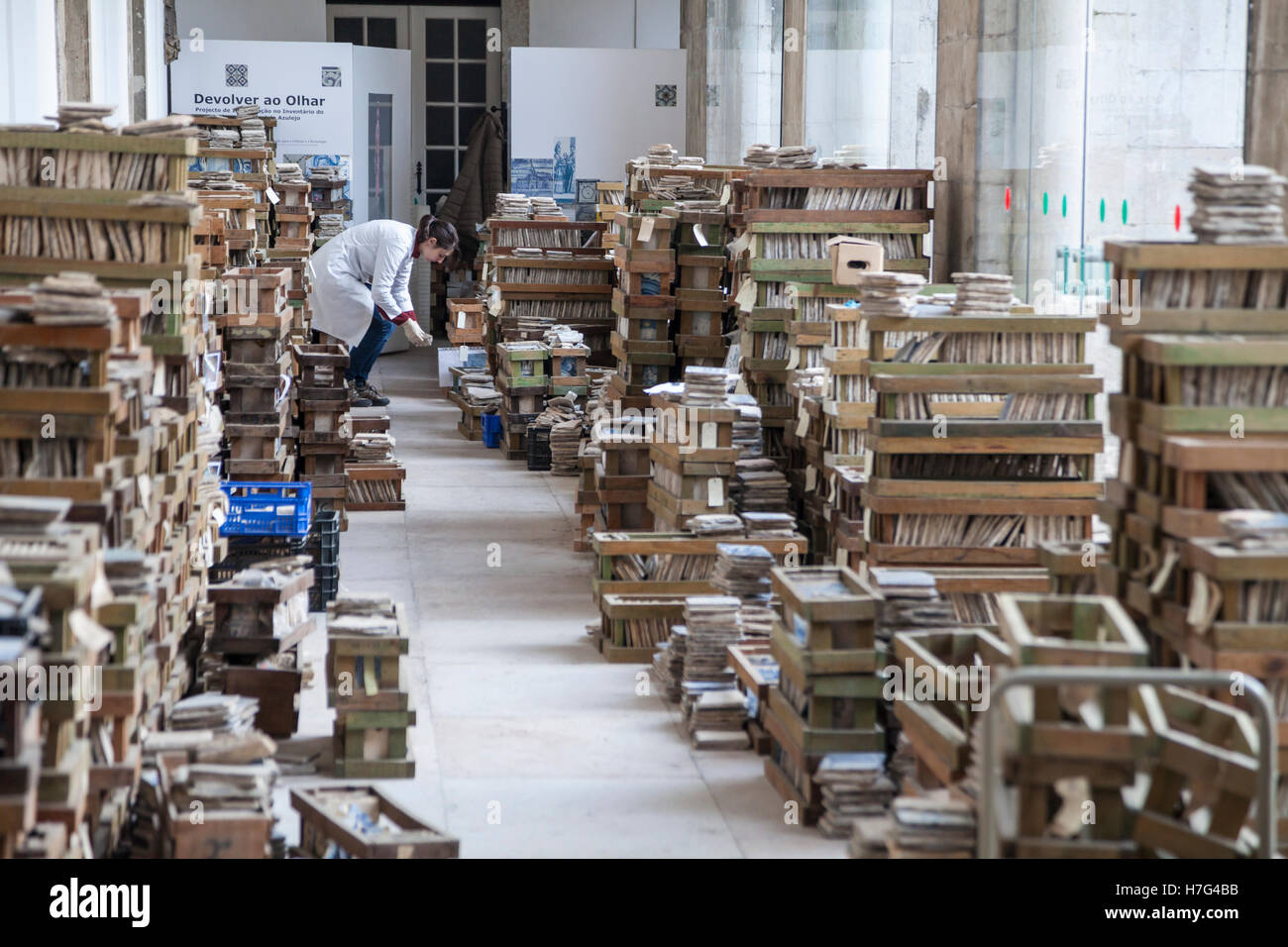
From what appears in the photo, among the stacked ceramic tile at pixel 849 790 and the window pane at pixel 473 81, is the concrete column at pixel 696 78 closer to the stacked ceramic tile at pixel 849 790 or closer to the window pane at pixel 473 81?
the window pane at pixel 473 81

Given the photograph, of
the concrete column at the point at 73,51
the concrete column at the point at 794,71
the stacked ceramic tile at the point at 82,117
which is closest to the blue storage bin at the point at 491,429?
the concrete column at the point at 794,71

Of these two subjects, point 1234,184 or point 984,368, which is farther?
point 984,368

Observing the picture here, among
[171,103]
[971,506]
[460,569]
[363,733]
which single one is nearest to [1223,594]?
[971,506]

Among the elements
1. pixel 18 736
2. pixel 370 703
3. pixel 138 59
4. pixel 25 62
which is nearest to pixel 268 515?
pixel 370 703

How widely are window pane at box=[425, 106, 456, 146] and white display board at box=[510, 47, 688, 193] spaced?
404 centimetres

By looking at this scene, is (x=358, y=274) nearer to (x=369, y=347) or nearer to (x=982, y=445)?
(x=369, y=347)

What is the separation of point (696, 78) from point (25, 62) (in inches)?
474

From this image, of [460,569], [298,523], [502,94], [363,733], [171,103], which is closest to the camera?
[363,733]

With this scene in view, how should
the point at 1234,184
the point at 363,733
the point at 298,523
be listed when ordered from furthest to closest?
the point at 298,523 → the point at 363,733 → the point at 1234,184

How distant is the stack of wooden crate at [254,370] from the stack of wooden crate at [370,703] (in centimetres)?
362

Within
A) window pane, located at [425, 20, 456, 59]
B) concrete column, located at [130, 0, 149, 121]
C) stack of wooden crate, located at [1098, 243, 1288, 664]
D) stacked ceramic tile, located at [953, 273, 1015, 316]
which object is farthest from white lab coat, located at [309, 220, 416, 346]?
window pane, located at [425, 20, 456, 59]

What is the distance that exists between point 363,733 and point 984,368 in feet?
9.90
